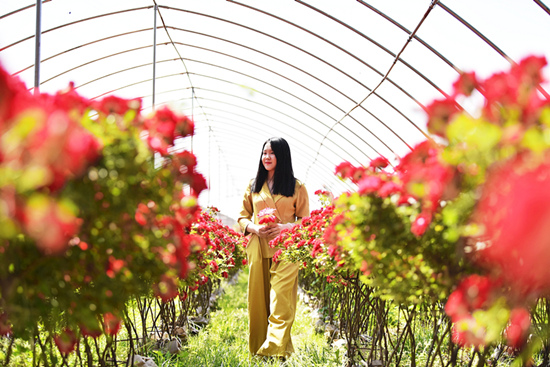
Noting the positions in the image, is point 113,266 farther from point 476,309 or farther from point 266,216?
point 266,216

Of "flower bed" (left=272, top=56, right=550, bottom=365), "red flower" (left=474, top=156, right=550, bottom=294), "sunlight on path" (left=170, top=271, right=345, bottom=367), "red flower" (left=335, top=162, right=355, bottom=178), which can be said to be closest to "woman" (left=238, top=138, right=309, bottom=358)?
"sunlight on path" (left=170, top=271, right=345, bottom=367)

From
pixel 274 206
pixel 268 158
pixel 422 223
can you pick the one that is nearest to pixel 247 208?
pixel 274 206

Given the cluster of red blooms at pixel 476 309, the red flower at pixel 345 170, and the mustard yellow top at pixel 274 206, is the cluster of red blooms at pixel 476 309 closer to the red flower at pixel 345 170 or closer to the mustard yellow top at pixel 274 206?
the red flower at pixel 345 170

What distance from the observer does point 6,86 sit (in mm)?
1169

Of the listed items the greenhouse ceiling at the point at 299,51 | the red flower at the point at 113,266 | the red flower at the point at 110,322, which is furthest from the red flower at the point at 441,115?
the greenhouse ceiling at the point at 299,51

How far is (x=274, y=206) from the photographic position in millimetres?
3988

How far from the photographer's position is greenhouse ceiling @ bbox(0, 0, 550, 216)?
15.7 ft

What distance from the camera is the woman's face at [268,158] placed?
3959 millimetres

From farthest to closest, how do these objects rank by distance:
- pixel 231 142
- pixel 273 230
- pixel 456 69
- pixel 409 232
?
pixel 231 142 < pixel 456 69 < pixel 273 230 < pixel 409 232

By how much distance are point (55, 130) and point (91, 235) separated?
43 cm

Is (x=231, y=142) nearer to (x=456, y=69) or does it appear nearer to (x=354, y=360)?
(x=456, y=69)

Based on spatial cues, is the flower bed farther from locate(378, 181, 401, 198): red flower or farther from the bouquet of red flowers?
the bouquet of red flowers

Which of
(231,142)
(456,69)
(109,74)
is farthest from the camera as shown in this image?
(231,142)

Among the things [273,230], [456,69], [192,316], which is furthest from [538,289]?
[192,316]
